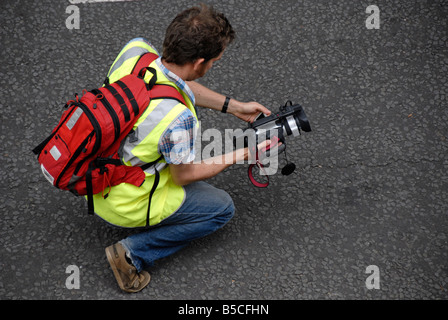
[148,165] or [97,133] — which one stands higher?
[97,133]

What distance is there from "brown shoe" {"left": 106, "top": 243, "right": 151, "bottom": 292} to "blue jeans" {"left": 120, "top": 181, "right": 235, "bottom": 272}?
37mm

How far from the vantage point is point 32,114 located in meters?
4.12

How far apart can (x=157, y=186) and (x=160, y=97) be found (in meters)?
0.55

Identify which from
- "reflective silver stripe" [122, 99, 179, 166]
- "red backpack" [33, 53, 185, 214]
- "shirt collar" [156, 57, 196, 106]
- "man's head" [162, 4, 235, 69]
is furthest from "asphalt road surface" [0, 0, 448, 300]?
"man's head" [162, 4, 235, 69]

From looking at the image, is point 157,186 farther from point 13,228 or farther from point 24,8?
point 24,8

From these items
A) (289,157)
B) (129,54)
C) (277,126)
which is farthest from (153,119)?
(289,157)

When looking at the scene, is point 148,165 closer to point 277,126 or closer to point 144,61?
point 144,61

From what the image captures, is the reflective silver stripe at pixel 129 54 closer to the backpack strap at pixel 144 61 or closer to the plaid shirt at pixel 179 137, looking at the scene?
the backpack strap at pixel 144 61

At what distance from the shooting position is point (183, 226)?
127 inches

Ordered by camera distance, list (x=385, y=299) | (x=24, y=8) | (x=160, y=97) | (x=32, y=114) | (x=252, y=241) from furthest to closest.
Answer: (x=24, y=8) → (x=32, y=114) → (x=252, y=241) → (x=385, y=299) → (x=160, y=97)

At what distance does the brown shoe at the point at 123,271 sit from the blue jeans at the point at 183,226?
37 millimetres

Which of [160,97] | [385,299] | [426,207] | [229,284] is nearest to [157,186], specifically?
[160,97]

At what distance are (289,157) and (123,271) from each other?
145cm

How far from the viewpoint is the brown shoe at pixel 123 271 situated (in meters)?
3.14
